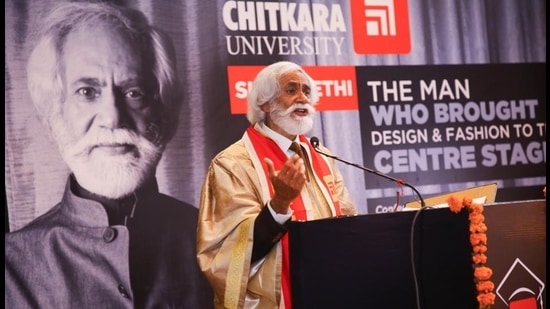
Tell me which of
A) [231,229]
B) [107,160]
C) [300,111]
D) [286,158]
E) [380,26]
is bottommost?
[231,229]

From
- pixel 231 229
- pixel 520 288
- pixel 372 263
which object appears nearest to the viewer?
pixel 372 263

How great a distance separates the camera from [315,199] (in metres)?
3.65

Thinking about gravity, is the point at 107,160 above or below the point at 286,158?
above

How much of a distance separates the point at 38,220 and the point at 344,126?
6.34 feet

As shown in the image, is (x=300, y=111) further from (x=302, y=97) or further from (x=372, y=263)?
(x=372, y=263)

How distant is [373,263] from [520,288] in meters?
0.68

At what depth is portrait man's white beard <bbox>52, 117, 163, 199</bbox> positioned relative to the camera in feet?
14.6

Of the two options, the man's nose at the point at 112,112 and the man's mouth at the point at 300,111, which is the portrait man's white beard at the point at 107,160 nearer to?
the man's nose at the point at 112,112

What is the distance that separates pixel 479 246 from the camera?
2.88m

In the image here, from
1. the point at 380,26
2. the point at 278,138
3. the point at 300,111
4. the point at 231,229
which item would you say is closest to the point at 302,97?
the point at 300,111

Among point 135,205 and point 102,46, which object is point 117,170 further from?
point 102,46

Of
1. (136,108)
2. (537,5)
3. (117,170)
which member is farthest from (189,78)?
(537,5)

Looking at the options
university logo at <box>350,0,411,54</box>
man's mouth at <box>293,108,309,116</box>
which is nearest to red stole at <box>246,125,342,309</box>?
man's mouth at <box>293,108,309,116</box>

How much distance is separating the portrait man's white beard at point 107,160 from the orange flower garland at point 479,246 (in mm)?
2197
